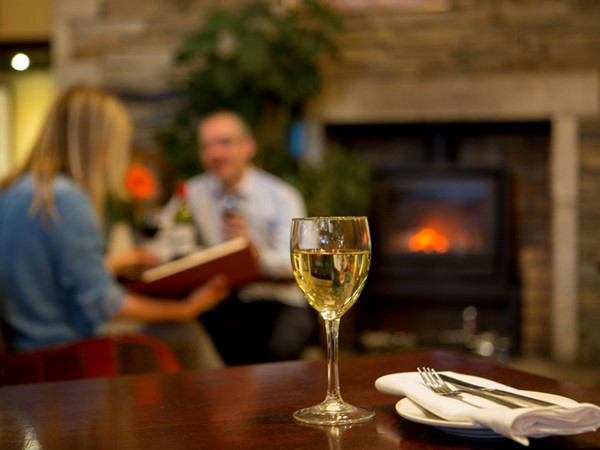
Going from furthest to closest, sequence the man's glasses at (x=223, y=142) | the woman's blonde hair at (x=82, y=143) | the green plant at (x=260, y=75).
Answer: the green plant at (x=260, y=75)
the man's glasses at (x=223, y=142)
the woman's blonde hair at (x=82, y=143)

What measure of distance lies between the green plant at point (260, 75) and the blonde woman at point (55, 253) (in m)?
2.05

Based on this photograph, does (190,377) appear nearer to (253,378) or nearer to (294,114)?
(253,378)

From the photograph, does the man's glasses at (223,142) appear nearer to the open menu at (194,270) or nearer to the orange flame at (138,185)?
the orange flame at (138,185)

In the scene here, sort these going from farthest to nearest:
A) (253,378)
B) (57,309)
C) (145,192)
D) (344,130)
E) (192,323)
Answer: (344,130), (145,192), (192,323), (57,309), (253,378)

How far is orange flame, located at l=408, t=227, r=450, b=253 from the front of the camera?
15.2 ft

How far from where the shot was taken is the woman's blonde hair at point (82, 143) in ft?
7.20

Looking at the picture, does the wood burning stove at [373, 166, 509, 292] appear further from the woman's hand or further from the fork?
the fork

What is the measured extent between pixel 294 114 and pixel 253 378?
3.54 meters

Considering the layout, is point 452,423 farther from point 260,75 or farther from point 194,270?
point 260,75

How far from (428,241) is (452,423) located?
3853mm

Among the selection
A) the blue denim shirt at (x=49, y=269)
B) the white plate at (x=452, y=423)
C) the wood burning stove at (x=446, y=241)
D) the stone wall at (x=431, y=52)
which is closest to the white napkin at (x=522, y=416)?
the white plate at (x=452, y=423)

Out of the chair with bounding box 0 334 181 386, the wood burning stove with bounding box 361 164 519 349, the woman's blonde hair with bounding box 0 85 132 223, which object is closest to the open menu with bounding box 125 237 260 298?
the woman's blonde hair with bounding box 0 85 132 223

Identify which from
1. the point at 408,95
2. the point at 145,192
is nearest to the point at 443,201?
the point at 408,95

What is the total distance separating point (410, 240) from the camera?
184 inches
